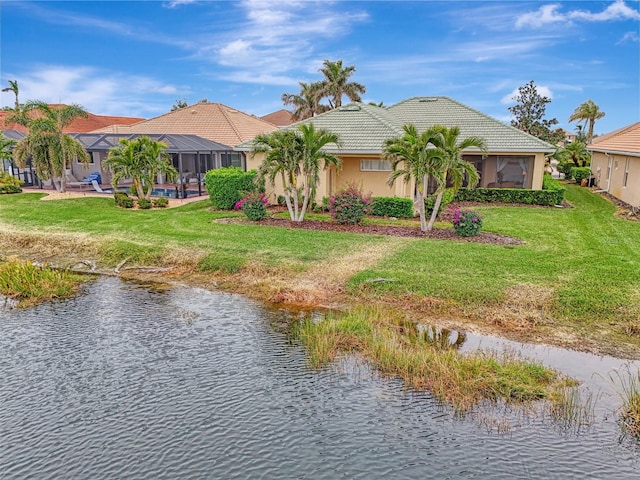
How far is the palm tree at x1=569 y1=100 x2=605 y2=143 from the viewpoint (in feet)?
169

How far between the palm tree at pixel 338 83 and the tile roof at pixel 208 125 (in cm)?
848

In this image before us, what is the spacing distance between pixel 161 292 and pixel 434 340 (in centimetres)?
671

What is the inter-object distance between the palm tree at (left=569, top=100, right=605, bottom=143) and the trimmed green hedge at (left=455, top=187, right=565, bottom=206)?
3465cm

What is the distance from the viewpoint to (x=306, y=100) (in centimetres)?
4406

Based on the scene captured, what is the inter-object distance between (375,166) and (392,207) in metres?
2.87

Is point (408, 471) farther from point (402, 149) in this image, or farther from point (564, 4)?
point (564, 4)

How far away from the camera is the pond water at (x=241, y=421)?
568 centimetres

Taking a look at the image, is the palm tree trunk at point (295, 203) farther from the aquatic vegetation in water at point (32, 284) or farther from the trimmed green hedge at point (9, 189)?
the trimmed green hedge at point (9, 189)

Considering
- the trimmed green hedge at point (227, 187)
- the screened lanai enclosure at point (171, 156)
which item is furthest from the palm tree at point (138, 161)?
the screened lanai enclosure at point (171, 156)

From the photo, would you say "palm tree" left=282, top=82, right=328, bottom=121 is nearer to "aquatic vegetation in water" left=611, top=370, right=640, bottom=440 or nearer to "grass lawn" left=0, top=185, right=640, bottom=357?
"grass lawn" left=0, top=185, right=640, bottom=357

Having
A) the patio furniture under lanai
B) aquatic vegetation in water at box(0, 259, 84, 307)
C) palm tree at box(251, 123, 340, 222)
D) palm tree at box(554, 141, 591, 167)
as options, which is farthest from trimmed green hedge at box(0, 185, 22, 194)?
palm tree at box(554, 141, 591, 167)

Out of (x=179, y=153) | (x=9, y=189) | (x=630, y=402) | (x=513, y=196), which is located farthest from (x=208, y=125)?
(x=630, y=402)

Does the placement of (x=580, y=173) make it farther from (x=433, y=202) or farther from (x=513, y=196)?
(x=433, y=202)

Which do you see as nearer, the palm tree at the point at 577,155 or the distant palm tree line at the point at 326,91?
the palm tree at the point at 577,155
